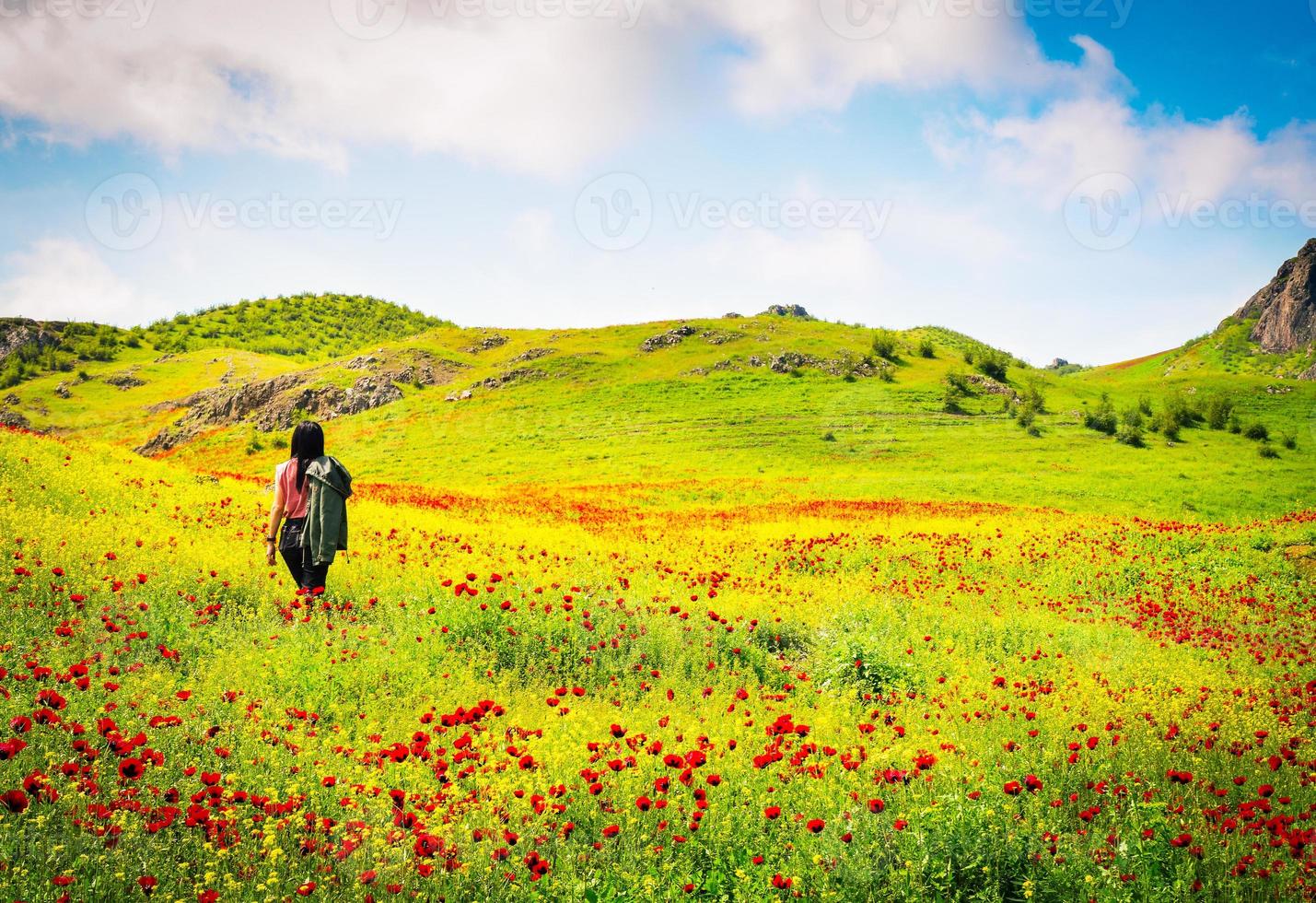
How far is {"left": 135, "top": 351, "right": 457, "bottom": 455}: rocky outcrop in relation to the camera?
190 ft

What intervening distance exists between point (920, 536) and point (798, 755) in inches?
582

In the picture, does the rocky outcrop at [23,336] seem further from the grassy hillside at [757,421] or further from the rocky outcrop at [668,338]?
the rocky outcrop at [668,338]

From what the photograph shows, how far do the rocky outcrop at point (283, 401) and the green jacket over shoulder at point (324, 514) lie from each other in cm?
5484

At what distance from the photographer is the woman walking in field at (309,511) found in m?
8.95

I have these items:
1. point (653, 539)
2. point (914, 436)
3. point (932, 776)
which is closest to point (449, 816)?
point (932, 776)

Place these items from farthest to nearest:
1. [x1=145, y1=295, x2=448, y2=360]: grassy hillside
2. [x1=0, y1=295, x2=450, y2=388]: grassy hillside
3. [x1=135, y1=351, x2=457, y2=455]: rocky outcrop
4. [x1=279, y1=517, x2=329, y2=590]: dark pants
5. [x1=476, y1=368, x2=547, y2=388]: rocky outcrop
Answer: [x1=145, y1=295, x2=448, y2=360]: grassy hillside → [x1=0, y1=295, x2=450, y2=388]: grassy hillside → [x1=476, y1=368, x2=547, y2=388]: rocky outcrop → [x1=135, y1=351, x2=457, y2=455]: rocky outcrop → [x1=279, y1=517, x2=329, y2=590]: dark pants

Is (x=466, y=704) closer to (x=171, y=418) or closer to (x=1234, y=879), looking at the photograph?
(x=1234, y=879)

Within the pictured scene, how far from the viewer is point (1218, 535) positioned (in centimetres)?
1750

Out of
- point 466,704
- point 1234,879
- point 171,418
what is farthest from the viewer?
point 171,418

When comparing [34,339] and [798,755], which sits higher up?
[34,339]

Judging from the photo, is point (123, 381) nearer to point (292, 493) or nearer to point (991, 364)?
point (292, 493)

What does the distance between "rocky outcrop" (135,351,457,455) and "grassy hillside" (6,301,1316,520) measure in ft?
4.37

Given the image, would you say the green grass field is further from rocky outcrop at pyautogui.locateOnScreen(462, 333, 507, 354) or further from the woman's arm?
rocky outcrop at pyautogui.locateOnScreen(462, 333, 507, 354)

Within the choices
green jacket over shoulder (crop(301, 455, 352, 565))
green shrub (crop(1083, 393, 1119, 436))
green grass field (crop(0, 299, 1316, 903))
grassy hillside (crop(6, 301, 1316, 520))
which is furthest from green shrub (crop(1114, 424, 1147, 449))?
green jacket over shoulder (crop(301, 455, 352, 565))
